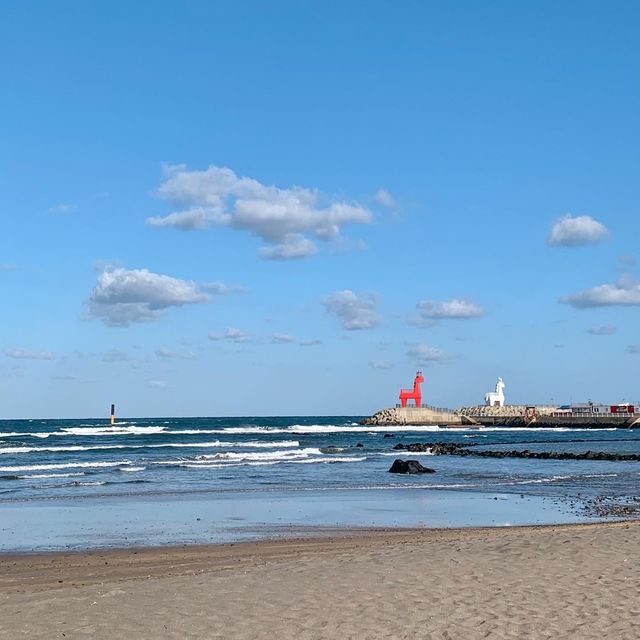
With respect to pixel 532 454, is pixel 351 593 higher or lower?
higher

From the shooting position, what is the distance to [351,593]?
32.7ft

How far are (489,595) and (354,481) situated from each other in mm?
22163

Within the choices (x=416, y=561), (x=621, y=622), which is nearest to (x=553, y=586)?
(x=621, y=622)

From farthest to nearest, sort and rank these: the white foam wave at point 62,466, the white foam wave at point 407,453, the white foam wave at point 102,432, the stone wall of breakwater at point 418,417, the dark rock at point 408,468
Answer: the stone wall of breakwater at point 418,417
the white foam wave at point 102,432
the white foam wave at point 407,453
the white foam wave at point 62,466
the dark rock at point 408,468

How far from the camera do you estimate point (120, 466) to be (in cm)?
4106

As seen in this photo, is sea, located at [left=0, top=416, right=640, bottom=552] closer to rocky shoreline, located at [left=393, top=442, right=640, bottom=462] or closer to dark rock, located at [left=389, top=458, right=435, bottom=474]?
dark rock, located at [left=389, top=458, right=435, bottom=474]

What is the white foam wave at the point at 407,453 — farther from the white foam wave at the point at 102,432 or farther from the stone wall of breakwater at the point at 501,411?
the stone wall of breakwater at the point at 501,411

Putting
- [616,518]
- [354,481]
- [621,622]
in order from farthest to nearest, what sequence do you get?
1. [354,481]
2. [616,518]
3. [621,622]

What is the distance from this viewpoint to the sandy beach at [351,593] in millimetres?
8508

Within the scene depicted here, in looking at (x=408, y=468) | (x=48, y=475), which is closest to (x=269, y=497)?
(x=408, y=468)

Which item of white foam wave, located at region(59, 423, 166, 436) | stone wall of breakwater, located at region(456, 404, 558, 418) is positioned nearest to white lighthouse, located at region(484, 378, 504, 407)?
stone wall of breakwater, located at region(456, 404, 558, 418)

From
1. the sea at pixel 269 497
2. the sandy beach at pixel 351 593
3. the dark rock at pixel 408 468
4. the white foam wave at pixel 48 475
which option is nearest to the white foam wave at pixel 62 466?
the sea at pixel 269 497

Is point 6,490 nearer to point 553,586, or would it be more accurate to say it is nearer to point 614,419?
point 553,586

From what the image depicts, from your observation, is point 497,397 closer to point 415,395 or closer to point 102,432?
point 415,395
